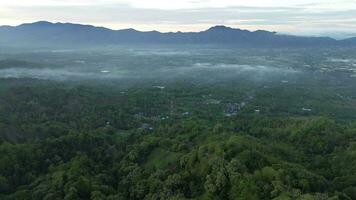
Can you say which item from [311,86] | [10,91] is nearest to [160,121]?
[10,91]

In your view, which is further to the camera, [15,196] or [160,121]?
[160,121]

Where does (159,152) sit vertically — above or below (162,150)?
below

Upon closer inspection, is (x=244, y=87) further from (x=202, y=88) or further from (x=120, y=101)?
(x=120, y=101)

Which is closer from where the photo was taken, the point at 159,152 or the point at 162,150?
the point at 159,152

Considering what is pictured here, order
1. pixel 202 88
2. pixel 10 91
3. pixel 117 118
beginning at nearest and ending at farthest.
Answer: pixel 117 118 < pixel 10 91 < pixel 202 88

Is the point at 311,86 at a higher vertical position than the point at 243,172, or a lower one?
lower

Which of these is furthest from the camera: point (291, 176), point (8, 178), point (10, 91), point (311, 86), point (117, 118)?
point (311, 86)

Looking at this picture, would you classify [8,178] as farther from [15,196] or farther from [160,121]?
[160,121]
